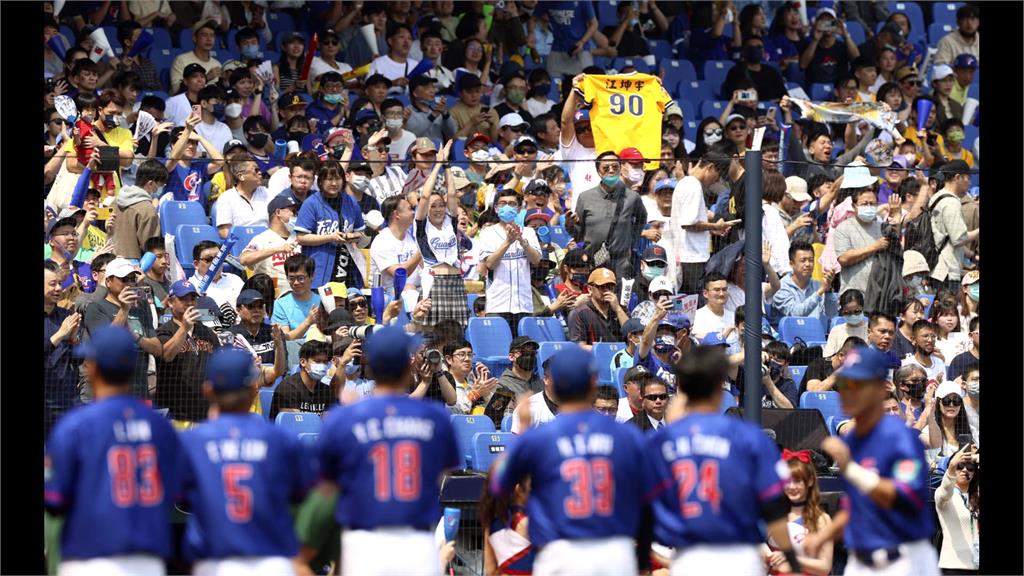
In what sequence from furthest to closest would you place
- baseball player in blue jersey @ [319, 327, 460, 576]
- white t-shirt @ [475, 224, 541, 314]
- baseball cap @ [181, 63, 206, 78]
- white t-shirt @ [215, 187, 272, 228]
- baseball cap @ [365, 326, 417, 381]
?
1. baseball cap @ [181, 63, 206, 78]
2. white t-shirt @ [215, 187, 272, 228]
3. white t-shirt @ [475, 224, 541, 314]
4. baseball cap @ [365, 326, 417, 381]
5. baseball player in blue jersey @ [319, 327, 460, 576]

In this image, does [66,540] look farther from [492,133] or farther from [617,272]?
[492,133]

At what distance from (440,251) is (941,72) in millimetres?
9792

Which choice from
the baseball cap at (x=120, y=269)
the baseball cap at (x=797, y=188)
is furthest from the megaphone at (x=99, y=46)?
the baseball cap at (x=797, y=188)

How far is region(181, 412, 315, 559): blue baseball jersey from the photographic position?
7.05 meters

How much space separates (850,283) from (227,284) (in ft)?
14.7

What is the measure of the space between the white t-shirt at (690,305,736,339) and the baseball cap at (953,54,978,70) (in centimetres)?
973

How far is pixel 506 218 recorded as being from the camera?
12.0m

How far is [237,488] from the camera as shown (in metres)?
7.04

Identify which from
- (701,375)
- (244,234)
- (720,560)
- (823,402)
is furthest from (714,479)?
(244,234)

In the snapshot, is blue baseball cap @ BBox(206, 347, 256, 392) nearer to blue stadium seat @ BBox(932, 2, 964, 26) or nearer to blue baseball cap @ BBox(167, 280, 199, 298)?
blue baseball cap @ BBox(167, 280, 199, 298)

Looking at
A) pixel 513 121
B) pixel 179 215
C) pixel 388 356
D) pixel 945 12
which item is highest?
pixel 945 12

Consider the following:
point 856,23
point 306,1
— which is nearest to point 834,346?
point 306,1

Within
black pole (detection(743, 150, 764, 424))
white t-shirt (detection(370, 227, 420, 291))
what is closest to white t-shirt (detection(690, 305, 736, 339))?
black pole (detection(743, 150, 764, 424))

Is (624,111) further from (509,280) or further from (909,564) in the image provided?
(909,564)
